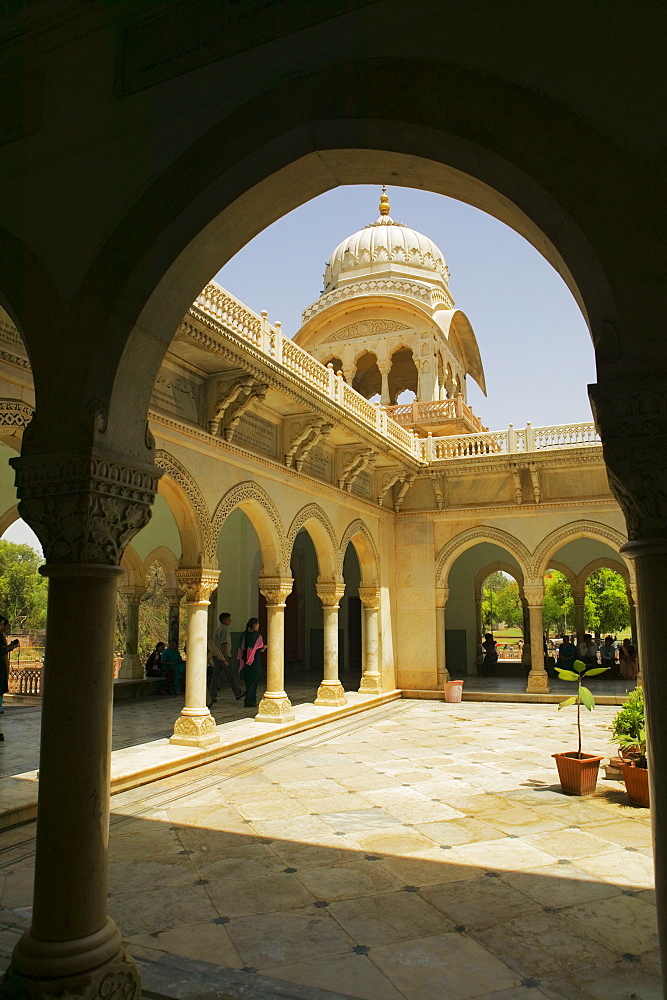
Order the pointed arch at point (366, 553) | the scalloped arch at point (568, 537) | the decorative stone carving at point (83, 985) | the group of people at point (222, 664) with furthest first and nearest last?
the scalloped arch at point (568, 537)
the pointed arch at point (366, 553)
the group of people at point (222, 664)
the decorative stone carving at point (83, 985)

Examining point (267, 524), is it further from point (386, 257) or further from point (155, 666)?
point (386, 257)

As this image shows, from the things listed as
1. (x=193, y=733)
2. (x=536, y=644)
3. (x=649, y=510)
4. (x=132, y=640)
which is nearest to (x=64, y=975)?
→ (x=649, y=510)

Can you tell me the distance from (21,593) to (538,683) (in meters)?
25.0

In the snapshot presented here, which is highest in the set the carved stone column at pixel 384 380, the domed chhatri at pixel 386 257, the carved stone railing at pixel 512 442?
the domed chhatri at pixel 386 257

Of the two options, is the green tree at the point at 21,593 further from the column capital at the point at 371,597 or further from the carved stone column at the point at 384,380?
the column capital at the point at 371,597

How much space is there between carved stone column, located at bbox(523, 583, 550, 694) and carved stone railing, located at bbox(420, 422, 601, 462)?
9.39ft

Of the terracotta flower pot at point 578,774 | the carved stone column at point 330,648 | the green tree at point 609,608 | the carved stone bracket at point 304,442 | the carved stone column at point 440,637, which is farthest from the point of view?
the green tree at point 609,608

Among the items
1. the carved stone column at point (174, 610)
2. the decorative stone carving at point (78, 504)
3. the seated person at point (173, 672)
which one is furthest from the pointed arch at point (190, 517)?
the carved stone column at point (174, 610)

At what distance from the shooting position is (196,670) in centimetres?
863

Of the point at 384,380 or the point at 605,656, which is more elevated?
the point at 384,380

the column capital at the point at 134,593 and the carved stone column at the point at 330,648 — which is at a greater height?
the column capital at the point at 134,593

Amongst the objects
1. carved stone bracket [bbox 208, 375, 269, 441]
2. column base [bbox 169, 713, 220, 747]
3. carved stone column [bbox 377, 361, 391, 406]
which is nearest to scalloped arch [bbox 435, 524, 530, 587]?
carved stone column [bbox 377, 361, 391, 406]

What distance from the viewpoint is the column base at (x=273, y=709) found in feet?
33.5

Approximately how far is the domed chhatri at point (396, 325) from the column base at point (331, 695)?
7.56 metres
